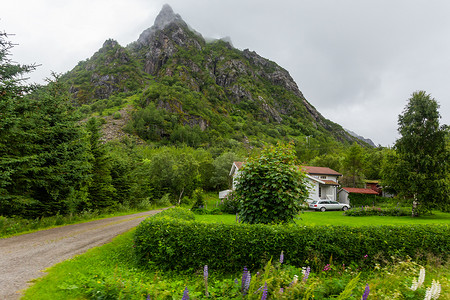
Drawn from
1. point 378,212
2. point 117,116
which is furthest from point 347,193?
point 117,116

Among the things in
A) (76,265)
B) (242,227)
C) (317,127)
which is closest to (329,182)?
(242,227)

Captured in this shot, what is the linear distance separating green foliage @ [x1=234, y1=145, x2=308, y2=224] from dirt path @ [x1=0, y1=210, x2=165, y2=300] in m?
6.48

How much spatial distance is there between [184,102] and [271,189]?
124210 millimetres

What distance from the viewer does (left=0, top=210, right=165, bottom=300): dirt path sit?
18.2ft

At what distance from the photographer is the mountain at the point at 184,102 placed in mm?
106750

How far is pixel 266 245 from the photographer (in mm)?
6453

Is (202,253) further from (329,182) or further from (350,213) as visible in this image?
(329,182)

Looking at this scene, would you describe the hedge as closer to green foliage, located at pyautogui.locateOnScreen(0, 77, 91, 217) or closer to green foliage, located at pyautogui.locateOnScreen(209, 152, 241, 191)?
green foliage, located at pyautogui.locateOnScreen(0, 77, 91, 217)

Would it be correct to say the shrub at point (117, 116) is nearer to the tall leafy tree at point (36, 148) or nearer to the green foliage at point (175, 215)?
the tall leafy tree at point (36, 148)

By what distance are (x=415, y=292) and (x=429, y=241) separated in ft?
16.1

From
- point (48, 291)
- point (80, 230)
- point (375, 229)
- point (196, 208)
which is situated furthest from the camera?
point (196, 208)

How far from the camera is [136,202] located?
1218 inches

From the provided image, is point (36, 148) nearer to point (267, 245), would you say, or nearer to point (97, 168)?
point (97, 168)

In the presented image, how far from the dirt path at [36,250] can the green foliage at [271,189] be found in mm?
6476
